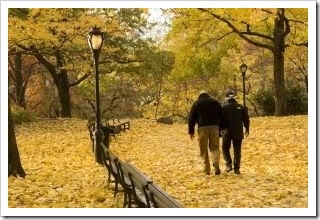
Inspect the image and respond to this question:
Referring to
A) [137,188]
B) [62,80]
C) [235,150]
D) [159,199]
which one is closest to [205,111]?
[235,150]

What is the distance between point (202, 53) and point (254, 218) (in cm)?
1336

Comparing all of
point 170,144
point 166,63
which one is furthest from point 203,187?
point 166,63

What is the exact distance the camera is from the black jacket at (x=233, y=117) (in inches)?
414

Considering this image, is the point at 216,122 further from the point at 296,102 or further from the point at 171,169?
the point at 296,102

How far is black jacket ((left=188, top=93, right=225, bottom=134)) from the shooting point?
10.3 meters

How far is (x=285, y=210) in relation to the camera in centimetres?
793

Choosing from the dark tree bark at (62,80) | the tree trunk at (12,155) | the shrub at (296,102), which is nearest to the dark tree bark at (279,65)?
the shrub at (296,102)

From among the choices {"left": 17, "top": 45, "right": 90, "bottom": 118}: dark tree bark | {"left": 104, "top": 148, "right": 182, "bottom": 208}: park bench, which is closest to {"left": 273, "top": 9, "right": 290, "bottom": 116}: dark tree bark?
{"left": 17, "top": 45, "right": 90, "bottom": 118}: dark tree bark

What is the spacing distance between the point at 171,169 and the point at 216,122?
5.99 ft

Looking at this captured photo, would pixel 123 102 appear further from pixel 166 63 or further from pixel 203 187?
pixel 203 187

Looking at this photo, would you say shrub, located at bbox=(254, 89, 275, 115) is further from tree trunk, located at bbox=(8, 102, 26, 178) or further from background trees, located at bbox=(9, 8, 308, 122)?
tree trunk, located at bbox=(8, 102, 26, 178)

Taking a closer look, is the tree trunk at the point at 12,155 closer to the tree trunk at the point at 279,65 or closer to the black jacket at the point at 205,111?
the black jacket at the point at 205,111

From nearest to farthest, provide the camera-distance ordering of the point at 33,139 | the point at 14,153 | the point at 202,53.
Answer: the point at 14,153
the point at 33,139
the point at 202,53

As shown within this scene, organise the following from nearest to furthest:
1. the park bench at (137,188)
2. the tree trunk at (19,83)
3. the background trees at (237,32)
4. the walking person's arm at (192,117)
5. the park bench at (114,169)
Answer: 1. the park bench at (137,188)
2. the park bench at (114,169)
3. the walking person's arm at (192,117)
4. the background trees at (237,32)
5. the tree trunk at (19,83)
